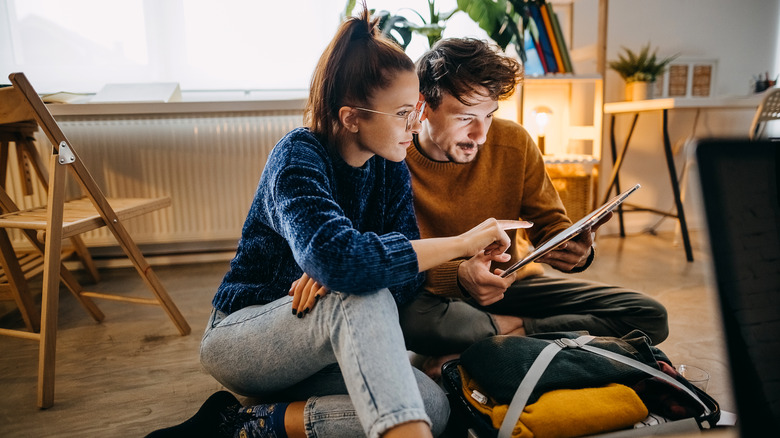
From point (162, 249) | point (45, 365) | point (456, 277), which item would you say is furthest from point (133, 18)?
point (456, 277)

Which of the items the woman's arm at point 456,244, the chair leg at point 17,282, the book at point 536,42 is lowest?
the chair leg at point 17,282

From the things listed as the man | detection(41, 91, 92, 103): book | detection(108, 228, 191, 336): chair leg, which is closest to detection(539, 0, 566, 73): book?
the man

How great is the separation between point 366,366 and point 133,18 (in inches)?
101

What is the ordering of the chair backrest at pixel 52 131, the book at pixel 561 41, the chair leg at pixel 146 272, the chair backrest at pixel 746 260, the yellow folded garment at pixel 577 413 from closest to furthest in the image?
the chair backrest at pixel 746 260, the yellow folded garment at pixel 577 413, the chair backrest at pixel 52 131, the chair leg at pixel 146 272, the book at pixel 561 41

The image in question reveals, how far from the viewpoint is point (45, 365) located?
119 centimetres

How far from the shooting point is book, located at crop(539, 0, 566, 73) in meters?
2.29

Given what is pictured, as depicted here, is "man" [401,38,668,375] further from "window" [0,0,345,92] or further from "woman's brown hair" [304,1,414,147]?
"window" [0,0,345,92]

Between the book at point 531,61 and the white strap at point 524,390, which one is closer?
the white strap at point 524,390

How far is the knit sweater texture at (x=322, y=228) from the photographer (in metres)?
0.72

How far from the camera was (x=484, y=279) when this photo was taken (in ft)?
3.37

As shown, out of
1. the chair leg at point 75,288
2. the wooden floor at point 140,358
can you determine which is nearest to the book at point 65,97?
the chair leg at point 75,288

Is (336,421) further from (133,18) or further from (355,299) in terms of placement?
(133,18)

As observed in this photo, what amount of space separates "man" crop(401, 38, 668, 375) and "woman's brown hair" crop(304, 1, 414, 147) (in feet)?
0.97

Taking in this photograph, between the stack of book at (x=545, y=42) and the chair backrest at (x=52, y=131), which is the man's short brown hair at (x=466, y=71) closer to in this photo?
the chair backrest at (x=52, y=131)
